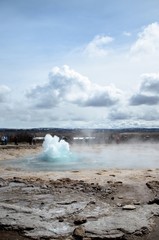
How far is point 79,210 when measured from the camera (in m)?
7.79

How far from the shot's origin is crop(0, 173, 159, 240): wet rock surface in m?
6.62

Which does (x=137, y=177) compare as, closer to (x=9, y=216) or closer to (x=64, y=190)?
(x=64, y=190)

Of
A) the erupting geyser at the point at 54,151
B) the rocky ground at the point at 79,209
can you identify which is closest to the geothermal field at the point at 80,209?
the rocky ground at the point at 79,209


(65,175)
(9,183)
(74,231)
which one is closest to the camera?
(74,231)

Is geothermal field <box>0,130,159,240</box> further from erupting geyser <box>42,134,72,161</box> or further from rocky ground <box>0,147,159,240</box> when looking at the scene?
erupting geyser <box>42,134,72,161</box>

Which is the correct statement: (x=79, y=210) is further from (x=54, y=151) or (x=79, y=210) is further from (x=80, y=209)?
(x=54, y=151)

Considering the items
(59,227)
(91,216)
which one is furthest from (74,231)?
(91,216)

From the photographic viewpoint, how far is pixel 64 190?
976 centimetres

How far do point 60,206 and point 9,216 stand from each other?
4.19ft

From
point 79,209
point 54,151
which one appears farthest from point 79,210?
point 54,151

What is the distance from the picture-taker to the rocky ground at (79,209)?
21.7 feet

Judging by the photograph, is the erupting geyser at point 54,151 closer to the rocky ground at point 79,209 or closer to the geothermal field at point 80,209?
the geothermal field at point 80,209

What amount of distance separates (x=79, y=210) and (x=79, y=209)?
0.07 m

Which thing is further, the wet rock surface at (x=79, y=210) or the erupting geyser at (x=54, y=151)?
the erupting geyser at (x=54, y=151)
